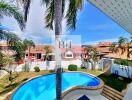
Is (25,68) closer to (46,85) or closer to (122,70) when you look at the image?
(46,85)

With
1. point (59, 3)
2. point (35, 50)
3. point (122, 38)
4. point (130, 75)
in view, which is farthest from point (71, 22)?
point (35, 50)

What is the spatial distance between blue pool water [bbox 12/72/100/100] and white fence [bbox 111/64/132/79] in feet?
14.2

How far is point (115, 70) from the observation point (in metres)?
23.9

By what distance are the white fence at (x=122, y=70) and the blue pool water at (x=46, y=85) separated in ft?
14.2

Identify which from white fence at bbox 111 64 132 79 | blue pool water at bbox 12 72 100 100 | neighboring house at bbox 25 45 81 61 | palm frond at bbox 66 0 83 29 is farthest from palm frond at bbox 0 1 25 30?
neighboring house at bbox 25 45 81 61

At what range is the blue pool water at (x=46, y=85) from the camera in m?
15.9

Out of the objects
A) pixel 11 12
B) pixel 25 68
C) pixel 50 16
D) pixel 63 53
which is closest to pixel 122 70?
pixel 50 16

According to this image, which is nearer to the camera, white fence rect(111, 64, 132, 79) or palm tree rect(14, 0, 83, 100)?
palm tree rect(14, 0, 83, 100)

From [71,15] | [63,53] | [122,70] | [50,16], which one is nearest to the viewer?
[71,15]

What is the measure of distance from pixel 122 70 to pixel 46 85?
778 centimetres

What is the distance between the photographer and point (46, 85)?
18766 mm

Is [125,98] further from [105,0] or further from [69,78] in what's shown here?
[69,78]

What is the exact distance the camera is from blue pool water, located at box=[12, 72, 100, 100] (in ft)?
52.1

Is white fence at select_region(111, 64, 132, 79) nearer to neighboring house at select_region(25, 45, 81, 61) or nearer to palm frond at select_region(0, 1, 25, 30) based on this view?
palm frond at select_region(0, 1, 25, 30)
